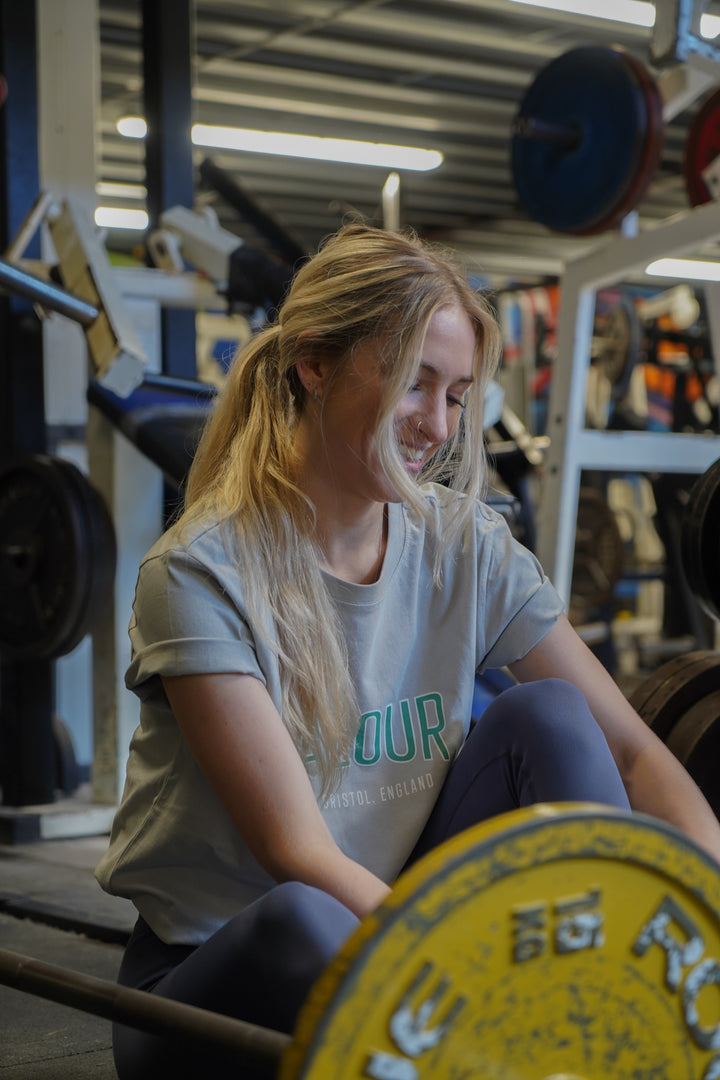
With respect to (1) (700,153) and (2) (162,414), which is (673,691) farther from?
(1) (700,153)

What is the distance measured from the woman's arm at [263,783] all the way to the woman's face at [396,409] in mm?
229

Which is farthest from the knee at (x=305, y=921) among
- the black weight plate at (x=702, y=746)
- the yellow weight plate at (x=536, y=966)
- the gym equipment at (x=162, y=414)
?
the gym equipment at (x=162, y=414)

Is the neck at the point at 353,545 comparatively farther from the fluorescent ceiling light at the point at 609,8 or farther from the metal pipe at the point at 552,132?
the fluorescent ceiling light at the point at 609,8

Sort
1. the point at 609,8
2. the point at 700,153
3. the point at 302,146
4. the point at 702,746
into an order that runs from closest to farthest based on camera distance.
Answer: the point at 702,746
the point at 700,153
the point at 609,8
the point at 302,146

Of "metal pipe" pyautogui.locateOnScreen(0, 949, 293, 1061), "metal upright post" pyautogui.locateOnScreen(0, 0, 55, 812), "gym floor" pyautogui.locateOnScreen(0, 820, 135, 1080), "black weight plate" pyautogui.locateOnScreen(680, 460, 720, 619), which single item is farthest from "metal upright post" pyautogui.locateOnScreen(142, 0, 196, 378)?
"metal pipe" pyautogui.locateOnScreen(0, 949, 293, 1061)

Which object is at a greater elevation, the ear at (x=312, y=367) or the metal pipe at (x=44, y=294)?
the metal pipe at (x=44, y=294)

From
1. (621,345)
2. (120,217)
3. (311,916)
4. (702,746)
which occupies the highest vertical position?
(120,217)

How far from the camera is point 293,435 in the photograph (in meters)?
1.26

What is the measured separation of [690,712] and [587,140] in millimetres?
1806

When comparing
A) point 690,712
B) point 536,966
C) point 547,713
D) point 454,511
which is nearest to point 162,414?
point 690,712

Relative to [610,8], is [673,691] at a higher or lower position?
lower

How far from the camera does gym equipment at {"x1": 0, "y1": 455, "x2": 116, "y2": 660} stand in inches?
105

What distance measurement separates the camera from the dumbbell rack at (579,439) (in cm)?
302

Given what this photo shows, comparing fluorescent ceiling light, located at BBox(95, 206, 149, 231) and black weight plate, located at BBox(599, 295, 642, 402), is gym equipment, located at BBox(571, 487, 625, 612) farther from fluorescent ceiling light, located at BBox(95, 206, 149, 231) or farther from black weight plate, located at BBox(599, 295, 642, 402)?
fluorescent ceiling light, located at BBox(95, 206, 149, 231)
